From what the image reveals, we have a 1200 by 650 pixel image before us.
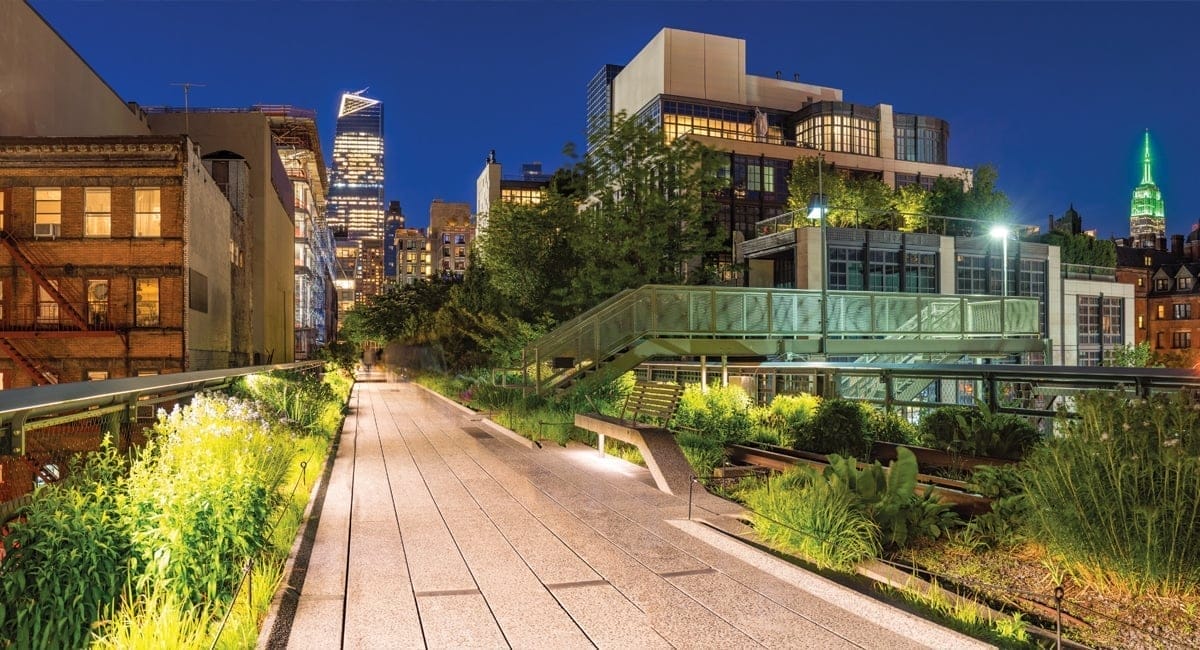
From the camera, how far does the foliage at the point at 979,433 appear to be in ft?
33.8

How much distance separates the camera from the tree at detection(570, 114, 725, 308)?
26234mm

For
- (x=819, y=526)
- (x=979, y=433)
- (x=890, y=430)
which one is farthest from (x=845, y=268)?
(x=819, y=526)

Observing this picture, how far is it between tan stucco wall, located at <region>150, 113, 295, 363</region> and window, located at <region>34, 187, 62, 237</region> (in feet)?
61.0

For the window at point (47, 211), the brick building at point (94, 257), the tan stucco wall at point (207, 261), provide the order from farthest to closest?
the tan stucco wall at point (207, 261) < the window at point (47, 211) < the brick building at point (94, 257)

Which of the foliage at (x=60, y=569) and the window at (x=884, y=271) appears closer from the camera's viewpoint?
the foliage at (x=60, y=569)

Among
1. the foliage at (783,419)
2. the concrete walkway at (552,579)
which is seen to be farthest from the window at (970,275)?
the concrete walkway at (552,579)

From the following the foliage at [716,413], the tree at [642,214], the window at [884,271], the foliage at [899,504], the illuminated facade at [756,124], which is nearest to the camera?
the foliage at [899,504]

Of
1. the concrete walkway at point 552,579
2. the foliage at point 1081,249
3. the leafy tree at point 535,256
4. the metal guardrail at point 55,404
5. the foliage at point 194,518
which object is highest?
the foliage at point 1081,249

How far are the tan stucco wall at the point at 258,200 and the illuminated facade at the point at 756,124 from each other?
1115 inches

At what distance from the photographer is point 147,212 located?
105 feet

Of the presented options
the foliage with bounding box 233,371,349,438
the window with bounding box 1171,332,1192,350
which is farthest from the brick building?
the window with bounding box 1171,332,1192,350

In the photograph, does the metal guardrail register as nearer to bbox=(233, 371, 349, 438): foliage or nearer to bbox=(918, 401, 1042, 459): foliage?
bbox=(233, 371, 349, 438): foliage

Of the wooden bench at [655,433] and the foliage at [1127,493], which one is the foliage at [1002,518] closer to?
the foliage at [1127,493]

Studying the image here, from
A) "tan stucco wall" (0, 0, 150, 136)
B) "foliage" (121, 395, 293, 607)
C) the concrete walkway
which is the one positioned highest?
"tan stucco wall" (0, 0, 150, 136)
